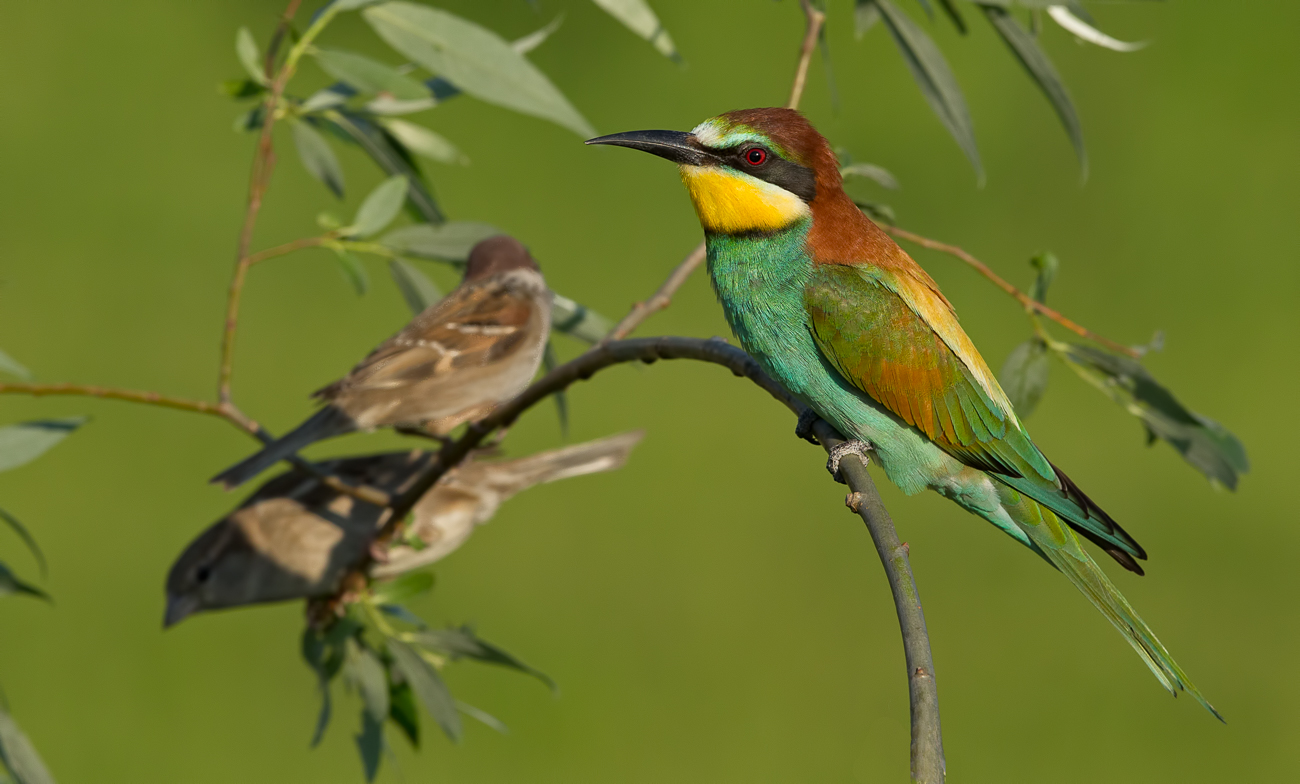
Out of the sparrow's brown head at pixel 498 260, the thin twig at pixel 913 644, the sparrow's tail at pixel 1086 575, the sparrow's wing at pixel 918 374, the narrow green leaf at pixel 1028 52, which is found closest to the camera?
the thin twig at pixel 913 644

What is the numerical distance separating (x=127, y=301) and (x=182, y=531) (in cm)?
98

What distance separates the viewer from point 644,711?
3.57 metres

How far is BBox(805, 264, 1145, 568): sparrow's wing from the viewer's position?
4.93ft

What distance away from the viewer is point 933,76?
5.85 ft

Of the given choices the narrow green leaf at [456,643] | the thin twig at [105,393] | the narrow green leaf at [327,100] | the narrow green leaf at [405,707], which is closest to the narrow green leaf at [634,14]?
the narrow green leaf at [327,100]

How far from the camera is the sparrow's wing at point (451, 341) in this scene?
7.29 ft

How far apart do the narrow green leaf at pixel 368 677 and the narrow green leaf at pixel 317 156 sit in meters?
0.61

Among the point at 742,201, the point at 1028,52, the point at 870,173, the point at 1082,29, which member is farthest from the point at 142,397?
the point at 1082,29

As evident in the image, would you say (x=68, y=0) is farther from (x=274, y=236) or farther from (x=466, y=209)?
(x=466, y=209)

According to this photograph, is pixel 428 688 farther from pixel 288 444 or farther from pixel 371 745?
pixel 288 444

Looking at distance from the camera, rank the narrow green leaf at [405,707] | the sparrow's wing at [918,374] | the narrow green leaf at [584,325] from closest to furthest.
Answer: the sparrow's wing at [918,374]
the narrow green leaf at [405,707]
the narrow green leaf at [584,325]

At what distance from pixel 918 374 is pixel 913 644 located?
0.64 m

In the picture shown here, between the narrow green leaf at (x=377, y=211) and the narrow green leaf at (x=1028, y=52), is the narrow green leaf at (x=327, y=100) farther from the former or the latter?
the narrow green leaf at (x=1028, y=52)

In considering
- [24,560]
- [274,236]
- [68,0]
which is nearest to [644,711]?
[24,560]
